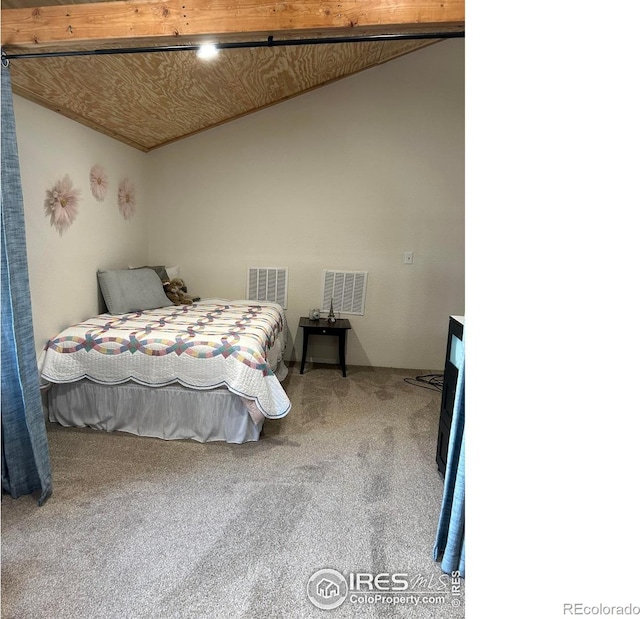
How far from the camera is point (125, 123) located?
3.25m

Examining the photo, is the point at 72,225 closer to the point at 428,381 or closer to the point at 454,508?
the point at 454,508

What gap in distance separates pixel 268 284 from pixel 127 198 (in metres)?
1.54

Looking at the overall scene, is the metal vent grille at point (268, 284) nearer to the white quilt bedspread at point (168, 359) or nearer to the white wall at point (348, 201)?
the white wall at point (348, 201)

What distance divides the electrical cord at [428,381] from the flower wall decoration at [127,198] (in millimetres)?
3054

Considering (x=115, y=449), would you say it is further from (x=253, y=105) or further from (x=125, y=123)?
(x=253, y=105)

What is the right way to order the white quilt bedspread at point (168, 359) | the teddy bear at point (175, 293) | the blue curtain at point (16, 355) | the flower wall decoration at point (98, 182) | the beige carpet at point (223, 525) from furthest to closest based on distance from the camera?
the teddy bear at point (175, 293)
the flower wall decoration at point (98, 182)
the white quilt bedspread at point (168, 359)
the blue curtain at point (16, 355)
the beige carpet at point (223, 525)

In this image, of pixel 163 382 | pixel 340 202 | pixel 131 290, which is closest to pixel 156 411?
pixel 163 382

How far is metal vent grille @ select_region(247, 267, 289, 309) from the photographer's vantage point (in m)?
4.21

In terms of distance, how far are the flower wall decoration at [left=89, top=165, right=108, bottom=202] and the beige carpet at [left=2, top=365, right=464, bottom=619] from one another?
181 centimetres

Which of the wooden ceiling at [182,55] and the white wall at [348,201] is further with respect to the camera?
the white wall at [348,201]

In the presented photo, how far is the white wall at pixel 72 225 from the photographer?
252 centimetres

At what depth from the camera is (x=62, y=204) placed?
9.14 ft

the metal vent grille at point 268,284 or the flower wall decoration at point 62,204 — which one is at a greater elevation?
the flower wall decoration at point 62,204

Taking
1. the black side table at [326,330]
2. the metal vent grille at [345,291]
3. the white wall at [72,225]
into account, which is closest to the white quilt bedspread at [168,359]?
the white wall at [72,225]
